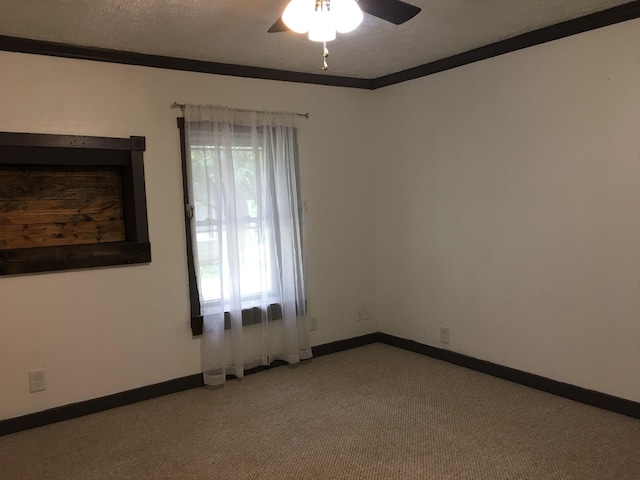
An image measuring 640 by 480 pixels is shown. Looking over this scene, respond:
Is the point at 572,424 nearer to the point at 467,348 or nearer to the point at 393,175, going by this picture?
the point at 467,348

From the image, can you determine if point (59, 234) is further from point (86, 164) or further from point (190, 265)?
point (190, 265)

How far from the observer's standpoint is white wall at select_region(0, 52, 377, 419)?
10.0 ft

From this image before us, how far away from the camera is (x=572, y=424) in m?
2.90

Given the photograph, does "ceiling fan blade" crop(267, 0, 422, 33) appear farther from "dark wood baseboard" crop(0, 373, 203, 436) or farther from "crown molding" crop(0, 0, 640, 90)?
"dark wood baseboard" crop(0, 373, 203, 436)

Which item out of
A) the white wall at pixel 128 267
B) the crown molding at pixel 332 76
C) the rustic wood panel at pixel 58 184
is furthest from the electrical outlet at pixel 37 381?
the crown molding at pixel 332 76

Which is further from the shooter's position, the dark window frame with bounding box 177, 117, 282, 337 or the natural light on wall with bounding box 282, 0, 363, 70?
the dark window frame with bounding box 177, 117, 282, 337

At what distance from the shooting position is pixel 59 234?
3328mm

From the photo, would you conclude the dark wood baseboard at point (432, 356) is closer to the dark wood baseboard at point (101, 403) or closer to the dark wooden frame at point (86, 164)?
the dark wood baseboard at point (101, 403)

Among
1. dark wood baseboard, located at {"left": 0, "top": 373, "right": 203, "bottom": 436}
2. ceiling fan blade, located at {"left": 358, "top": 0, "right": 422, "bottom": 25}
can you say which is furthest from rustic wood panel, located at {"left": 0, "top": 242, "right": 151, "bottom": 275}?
ceiling fan blade, located at {"left": 358, "top": 0, "right": 422, "bottom": 25}

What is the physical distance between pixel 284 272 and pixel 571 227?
2005 mm

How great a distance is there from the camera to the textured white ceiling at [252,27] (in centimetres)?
259

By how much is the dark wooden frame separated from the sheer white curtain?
13.9 inches

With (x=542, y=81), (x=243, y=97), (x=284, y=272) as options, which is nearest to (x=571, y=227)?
(x=542, y=81)

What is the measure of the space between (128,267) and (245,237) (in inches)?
33.0
